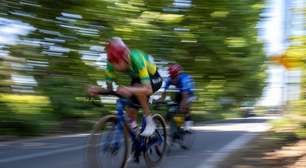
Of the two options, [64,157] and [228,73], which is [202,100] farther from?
[64,157]

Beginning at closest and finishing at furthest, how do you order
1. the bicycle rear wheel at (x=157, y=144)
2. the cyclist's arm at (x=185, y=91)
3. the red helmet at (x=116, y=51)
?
1. the red helmet at (x=116, y=51)
2. the bicycle rear wheel at (x=157, y=144)
3. the cyclist's arm at (x=185, y=91)

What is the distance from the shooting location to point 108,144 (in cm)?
646

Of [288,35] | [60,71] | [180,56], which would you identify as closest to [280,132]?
[288,35]

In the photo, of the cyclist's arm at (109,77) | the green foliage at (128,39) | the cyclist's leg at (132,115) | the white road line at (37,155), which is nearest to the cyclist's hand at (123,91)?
the cyclist's arm at (109,77)

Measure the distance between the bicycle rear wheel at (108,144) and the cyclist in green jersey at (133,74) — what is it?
35cm

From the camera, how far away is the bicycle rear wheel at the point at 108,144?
20.6 feet

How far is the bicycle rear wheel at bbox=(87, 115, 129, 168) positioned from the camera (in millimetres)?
6270

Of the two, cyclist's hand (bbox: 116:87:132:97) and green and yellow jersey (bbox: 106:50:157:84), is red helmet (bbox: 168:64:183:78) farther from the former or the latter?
cyclist's hand (bbox: 116:87:132:97)

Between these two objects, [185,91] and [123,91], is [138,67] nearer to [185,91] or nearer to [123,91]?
[123,91]

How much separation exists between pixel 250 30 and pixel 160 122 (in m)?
→ 9.95

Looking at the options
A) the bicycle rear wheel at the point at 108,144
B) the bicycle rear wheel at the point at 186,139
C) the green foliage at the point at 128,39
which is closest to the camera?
the bicycle rear wheel at the point at 108,144

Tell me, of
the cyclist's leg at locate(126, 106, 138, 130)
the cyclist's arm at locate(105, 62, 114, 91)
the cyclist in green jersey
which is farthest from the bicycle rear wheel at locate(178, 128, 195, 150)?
the cyclist's arm at locate(105, 62, 114, 91)

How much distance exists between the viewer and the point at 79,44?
12.7 m

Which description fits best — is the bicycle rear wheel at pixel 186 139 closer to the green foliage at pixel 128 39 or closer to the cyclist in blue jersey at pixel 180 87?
the cyclist in blue jersey at pixel 180 87
